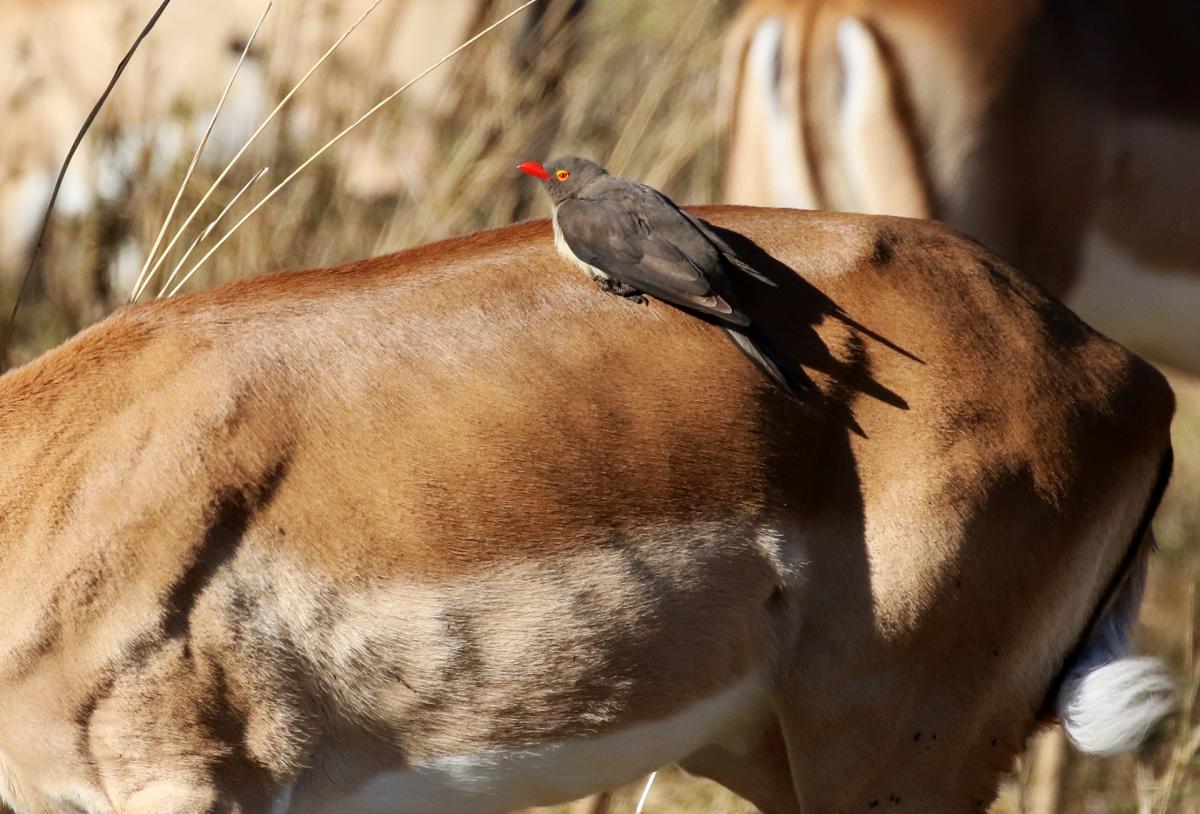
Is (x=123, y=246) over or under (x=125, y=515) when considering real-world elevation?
under

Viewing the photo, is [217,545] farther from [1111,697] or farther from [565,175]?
[1111,697]

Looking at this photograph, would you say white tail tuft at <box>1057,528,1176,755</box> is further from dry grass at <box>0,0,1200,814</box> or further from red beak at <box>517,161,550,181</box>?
dry grass at <box>0,0,1200,814</box>

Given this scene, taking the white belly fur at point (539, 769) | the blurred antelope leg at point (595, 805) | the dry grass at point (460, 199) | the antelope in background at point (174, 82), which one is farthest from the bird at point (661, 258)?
the antelope in background at point (174, 82)

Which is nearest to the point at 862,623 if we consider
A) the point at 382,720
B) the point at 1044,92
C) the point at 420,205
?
the point at 382,720

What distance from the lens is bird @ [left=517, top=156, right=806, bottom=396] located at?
2065 millimetres

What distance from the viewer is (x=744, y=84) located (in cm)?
400

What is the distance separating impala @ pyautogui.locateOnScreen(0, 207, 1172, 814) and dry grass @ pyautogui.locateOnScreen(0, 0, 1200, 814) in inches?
68.4

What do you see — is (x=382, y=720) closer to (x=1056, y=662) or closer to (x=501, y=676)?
(x=501, y=676)

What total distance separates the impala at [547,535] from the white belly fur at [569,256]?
20mm

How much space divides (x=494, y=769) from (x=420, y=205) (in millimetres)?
2826

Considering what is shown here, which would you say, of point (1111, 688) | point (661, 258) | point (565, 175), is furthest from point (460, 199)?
point (1111, 688)

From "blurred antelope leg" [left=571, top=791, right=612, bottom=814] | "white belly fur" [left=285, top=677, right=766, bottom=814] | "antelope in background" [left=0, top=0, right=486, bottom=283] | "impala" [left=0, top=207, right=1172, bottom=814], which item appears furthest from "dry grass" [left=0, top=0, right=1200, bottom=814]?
"impala" [left=0, top=207, right=1172, bottom=814]

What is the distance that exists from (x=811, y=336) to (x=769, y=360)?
9 cm

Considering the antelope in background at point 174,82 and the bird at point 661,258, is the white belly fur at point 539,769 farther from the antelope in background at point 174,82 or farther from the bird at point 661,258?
the antelope in background at point 174,82
